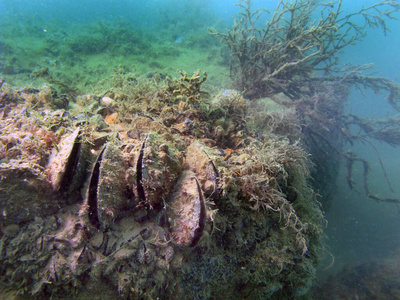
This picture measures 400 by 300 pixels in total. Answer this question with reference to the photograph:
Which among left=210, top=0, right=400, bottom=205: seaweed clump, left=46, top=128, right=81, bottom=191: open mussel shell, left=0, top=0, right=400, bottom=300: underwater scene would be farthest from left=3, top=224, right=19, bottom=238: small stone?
left=210, top=0, right=400, bottom=205: seaweed clump

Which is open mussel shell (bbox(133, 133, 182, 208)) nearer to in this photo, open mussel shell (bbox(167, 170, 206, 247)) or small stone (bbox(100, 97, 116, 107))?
open mussel shell (bbox(167, 170, 206, 247))

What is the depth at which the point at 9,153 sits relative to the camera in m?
1.79

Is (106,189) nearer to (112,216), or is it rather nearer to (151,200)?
(112,216)

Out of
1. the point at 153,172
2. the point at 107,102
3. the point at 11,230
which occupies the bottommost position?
the point at 11,230

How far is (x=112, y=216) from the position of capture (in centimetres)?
168

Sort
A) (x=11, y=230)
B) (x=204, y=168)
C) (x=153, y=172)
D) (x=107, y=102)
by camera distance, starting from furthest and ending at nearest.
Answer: (x=107, y=102), (x=204, y=168), (x=153, y=172), (x=11, y=230)

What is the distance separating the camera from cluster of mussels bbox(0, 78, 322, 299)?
1.58 metres

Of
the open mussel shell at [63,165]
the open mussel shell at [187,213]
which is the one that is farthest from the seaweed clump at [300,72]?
the open mussel shell at [63,165]

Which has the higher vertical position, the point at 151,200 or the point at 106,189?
the point at 106,189

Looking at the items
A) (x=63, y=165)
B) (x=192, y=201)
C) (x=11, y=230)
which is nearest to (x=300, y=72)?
(x=192, y=201)

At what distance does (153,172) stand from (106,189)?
42cm

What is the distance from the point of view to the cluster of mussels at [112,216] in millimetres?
1581

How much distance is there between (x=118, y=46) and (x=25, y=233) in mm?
11877

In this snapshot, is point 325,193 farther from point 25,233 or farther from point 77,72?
point 77,72
